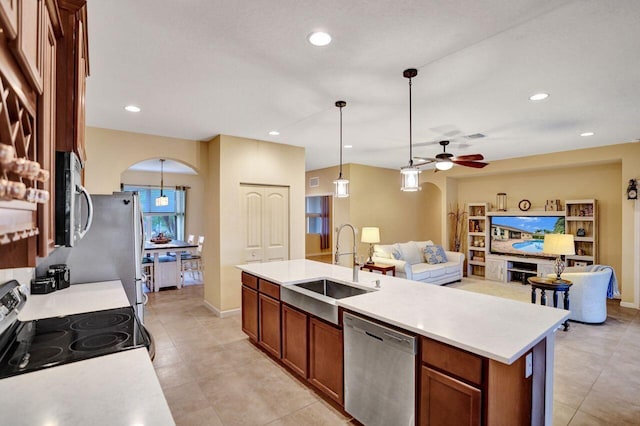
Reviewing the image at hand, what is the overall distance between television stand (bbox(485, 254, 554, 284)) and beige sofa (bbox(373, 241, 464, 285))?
74 centimetres

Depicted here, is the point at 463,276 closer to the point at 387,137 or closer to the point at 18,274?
the point at 387,137

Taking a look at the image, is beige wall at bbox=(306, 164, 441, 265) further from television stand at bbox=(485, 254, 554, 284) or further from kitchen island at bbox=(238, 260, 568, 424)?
kitchen island at bbox=(238, 260, 568, 424)

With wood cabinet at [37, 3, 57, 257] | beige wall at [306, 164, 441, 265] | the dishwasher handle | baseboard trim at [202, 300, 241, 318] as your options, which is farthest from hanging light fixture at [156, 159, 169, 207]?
wood cabinet at [37, 3, 57, 257]

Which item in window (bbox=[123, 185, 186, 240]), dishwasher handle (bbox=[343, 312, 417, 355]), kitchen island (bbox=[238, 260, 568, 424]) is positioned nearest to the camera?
kitchen island (bbox=[238, 260, 568, 424])

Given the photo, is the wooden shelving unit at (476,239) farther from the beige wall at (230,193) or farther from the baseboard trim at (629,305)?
the beige wall at (230,193)

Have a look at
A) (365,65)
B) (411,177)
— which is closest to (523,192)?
(411,177)

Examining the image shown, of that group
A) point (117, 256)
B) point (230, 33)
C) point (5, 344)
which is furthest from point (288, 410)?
point (230, 33)

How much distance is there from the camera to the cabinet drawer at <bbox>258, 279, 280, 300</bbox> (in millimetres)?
3125

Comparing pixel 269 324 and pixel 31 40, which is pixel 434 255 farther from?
pixel 31 40

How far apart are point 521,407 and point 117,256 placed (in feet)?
10.6

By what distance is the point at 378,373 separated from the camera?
205cm

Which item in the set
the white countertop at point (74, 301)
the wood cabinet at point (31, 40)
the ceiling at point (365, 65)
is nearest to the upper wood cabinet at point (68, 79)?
the wood cabinet at point (31, 40)

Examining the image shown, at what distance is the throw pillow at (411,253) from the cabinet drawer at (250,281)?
3.73 metres

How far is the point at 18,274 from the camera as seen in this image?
2057 mm
